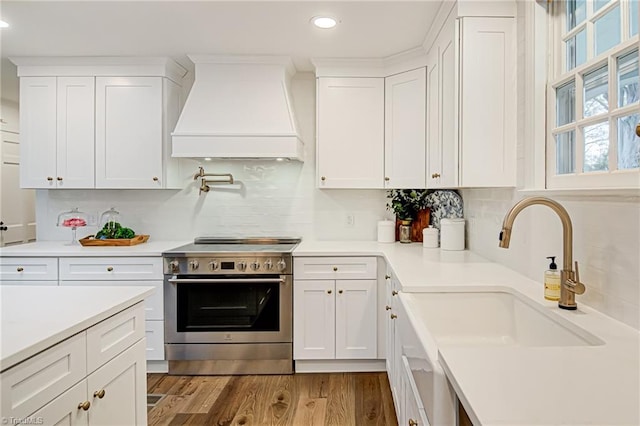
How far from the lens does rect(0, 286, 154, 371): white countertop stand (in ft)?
3.33

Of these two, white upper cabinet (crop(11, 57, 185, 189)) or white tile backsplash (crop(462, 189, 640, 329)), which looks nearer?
white tile backsplash (crop(462, 189, 640, 329))

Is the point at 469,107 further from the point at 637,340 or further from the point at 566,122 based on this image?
the point at 637,340

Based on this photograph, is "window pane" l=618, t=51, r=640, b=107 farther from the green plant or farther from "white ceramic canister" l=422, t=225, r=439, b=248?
the green plant

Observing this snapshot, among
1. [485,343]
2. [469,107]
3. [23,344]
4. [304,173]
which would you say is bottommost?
[485,343]

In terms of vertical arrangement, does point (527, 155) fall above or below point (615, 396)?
above

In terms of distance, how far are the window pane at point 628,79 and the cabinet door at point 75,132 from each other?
3.32 metres

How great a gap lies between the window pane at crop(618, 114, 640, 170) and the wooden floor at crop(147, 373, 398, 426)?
1.73m

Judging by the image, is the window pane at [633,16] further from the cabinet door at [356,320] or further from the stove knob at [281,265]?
the stove knob at [281,265]

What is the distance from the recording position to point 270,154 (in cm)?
285

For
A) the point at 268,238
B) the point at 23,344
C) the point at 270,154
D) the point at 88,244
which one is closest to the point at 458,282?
the point at 23,344

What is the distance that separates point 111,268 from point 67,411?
176 centimetres

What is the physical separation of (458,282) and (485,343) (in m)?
0.27

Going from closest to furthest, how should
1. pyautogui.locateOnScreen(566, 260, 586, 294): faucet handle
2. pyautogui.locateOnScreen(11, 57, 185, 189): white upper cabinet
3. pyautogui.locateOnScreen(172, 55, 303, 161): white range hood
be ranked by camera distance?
pyautogui.locateOnScreen(566, 260, 586, 294): faucet handle < pyautogui.locateOnScreen(172, 55, 303, 161): white range hood < pyautogui.locateOnScreen(11, 57, 185, 189): white upper cabinet

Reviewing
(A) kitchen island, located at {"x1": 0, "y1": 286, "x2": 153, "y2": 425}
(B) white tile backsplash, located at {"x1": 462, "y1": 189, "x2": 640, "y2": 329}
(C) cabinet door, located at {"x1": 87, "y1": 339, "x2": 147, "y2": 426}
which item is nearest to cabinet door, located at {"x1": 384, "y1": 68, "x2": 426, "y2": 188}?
(B) white tile backsplash, located at {"x1": 462, "y1": 189, "x2": 640, "y2": 329}
